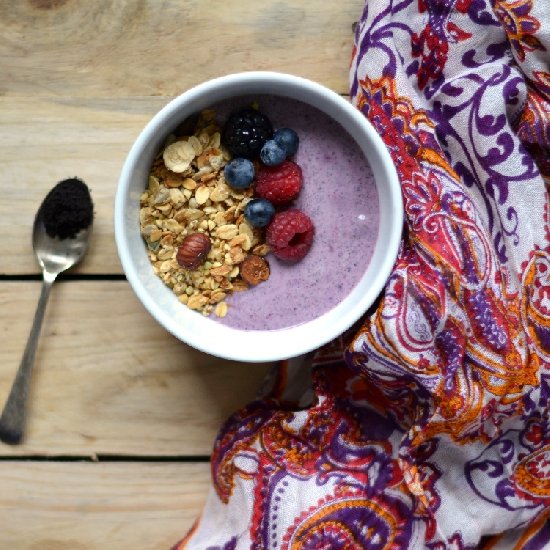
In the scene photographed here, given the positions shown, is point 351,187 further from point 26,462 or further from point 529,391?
point 26,462

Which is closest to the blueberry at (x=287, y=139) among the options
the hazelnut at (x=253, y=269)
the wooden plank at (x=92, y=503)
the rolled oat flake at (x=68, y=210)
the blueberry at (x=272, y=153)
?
the blueberry at (x=272, y=153)

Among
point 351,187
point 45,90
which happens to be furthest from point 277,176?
point 45,90

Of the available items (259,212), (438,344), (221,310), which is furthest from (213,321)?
(438,344)

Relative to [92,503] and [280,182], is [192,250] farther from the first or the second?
[92,503]

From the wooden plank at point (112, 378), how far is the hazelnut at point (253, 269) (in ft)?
0.42

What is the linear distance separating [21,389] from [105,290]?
15 cm

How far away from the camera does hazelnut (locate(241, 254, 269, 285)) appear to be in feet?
2.55

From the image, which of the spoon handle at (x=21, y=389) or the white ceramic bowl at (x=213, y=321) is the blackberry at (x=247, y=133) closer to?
the white ceramic bowl at (x=213, y=321)

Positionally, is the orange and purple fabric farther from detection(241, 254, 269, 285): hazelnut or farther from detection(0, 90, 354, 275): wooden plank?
detection(0, 90, 354, 275): wooden plank

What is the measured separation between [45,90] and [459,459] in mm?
623

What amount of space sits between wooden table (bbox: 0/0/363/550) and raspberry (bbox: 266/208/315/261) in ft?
0.56

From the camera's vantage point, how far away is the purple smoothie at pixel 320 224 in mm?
765

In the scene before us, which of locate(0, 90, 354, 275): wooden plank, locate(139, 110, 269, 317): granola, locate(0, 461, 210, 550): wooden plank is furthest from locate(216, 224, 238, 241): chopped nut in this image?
locate(0, 461, 210, 550): wooden plank

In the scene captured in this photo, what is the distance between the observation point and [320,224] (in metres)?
0.77
